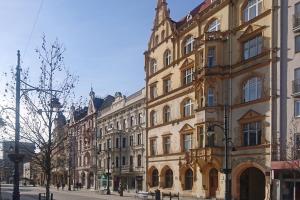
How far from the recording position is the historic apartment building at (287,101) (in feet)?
120

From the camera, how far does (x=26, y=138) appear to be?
2408cm

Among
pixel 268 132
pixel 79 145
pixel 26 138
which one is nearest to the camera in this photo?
pixel 26 138

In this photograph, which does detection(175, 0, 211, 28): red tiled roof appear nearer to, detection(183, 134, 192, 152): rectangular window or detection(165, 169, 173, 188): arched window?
detection(183, 134, 192, 152): rectangular window

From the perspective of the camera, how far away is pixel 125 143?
73.0 metres

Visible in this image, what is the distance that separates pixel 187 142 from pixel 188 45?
10320mm

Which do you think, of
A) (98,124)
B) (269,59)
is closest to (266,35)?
(269,59)

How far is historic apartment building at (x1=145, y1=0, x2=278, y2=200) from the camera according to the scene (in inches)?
1597

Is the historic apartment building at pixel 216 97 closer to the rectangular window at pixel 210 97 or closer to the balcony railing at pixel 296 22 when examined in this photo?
the rectangular window at pixel 210 97

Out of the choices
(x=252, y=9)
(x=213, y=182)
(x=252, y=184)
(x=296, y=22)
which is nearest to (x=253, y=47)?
(x=252, y=9)

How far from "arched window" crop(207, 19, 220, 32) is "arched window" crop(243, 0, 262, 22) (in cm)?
416

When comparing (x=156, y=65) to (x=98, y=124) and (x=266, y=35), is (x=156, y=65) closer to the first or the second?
(x=266, y=35)

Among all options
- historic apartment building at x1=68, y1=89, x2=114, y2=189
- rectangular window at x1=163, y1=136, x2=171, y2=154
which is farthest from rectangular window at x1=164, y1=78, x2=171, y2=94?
historic apartment building at x1=68, y1=89, x2=114, y2=189

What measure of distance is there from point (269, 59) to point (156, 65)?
2344 centimetres

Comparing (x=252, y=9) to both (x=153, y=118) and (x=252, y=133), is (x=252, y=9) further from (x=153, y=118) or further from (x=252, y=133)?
(x=153, y=118)
